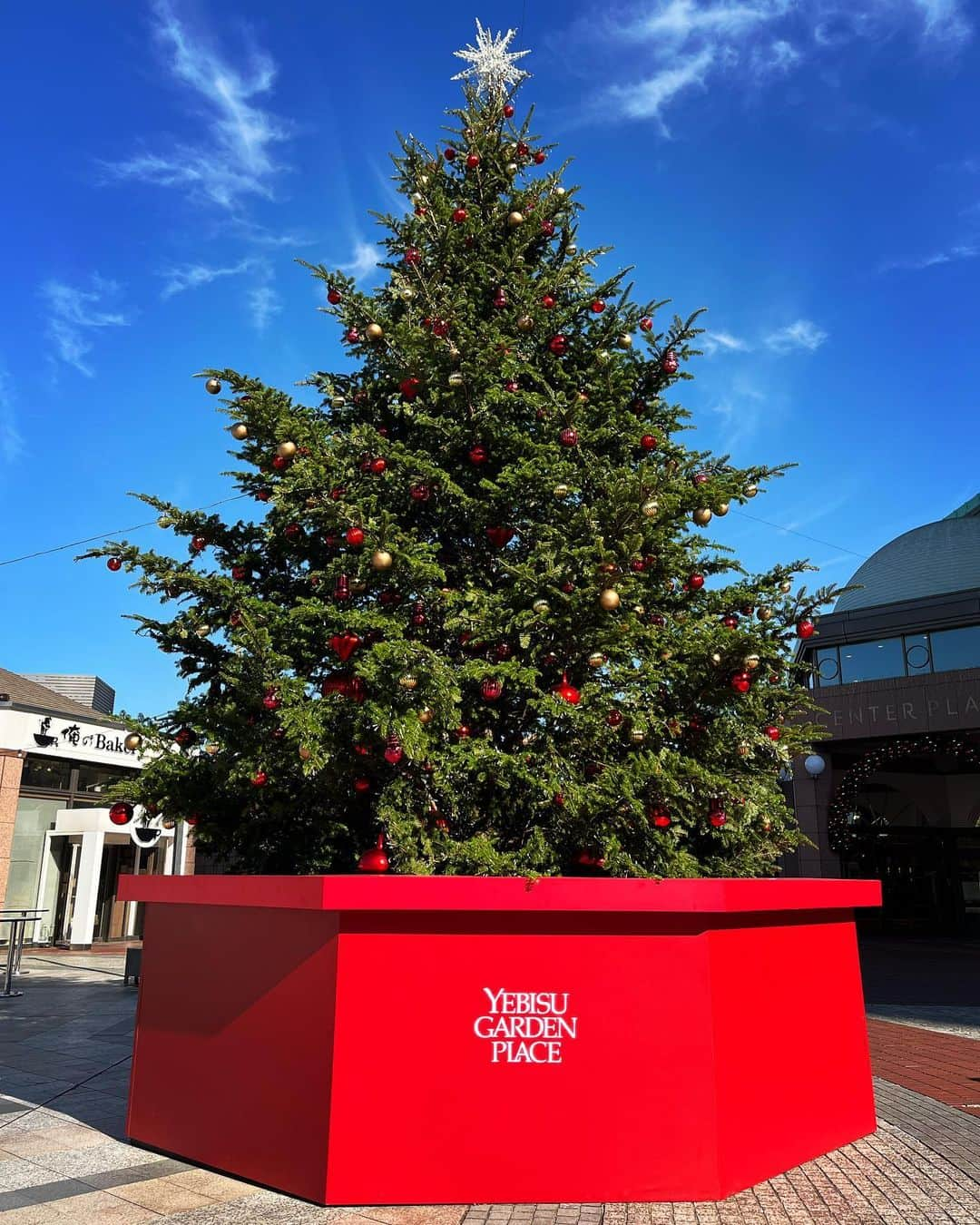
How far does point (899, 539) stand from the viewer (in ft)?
110

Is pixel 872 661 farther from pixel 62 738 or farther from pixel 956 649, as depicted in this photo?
pixel 62 738

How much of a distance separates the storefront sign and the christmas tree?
1720 centimetres

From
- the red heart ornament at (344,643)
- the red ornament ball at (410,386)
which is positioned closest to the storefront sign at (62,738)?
the red ornament ball at (410,386)

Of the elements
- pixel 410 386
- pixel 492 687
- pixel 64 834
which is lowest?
pixel 64 834

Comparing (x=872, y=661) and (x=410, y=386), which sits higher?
(x=872, y=661)

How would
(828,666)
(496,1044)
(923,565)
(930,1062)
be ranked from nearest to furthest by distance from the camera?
(496,1044) → (930,1062) → (828,666) → (923,565)

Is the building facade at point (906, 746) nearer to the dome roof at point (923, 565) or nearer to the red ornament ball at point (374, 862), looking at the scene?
the dome roof at point (923, 565)

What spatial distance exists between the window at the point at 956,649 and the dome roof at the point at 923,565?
3.95m

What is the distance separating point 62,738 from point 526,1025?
22.9 m

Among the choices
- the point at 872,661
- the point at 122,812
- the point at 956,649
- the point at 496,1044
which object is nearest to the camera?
the point at 496,1044

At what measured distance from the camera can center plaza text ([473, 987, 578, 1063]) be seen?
5.38 m

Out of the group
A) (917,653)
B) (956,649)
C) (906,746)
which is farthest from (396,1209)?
(917,653)

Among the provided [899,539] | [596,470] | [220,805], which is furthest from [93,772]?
[899,539]

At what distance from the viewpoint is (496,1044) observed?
17.7 feet
